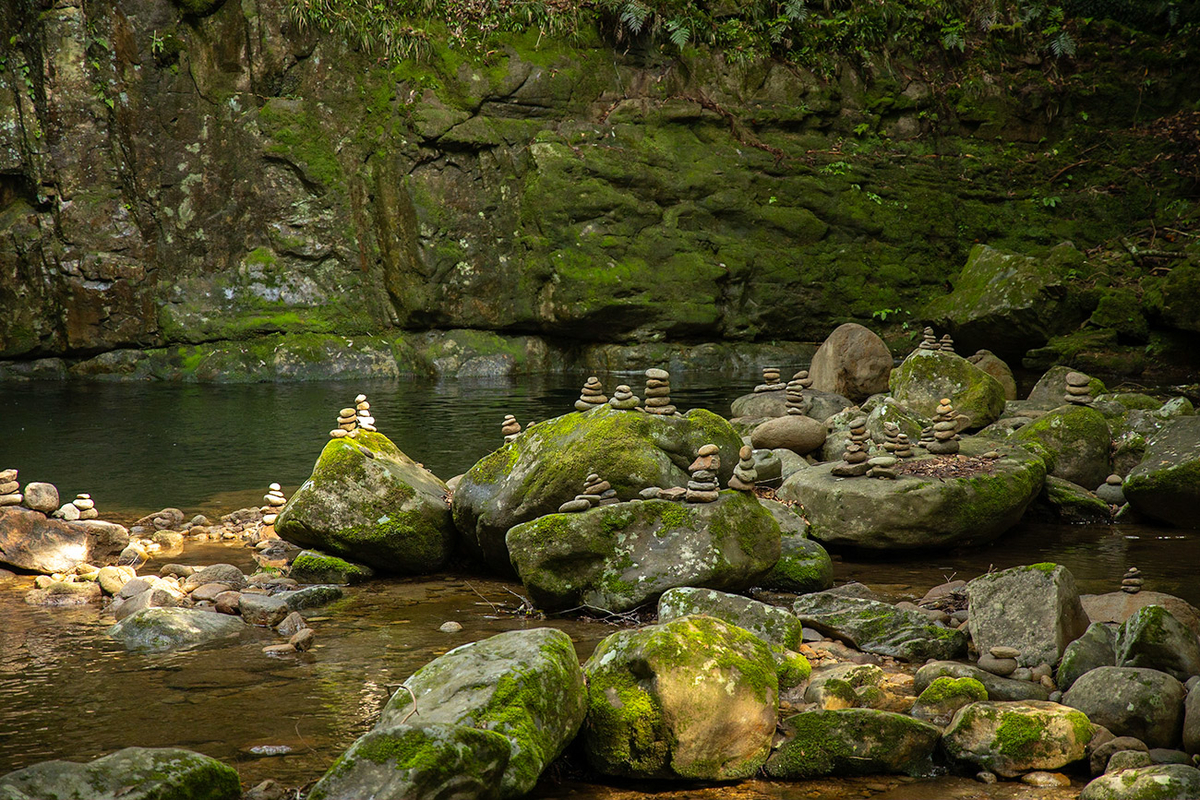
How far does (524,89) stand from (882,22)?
36.9ft

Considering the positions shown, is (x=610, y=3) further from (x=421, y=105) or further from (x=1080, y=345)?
(x=1080, y=345)

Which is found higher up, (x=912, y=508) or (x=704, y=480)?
(x=704, y=480)

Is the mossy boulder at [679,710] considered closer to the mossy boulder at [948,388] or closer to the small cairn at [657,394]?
the small cairn at [657,394]

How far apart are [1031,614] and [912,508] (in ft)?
8.12

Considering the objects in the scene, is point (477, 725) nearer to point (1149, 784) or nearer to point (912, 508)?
point (1149, 784)

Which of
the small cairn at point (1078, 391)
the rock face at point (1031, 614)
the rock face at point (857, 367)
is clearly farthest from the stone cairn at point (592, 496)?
the rock face at point (857, 367)

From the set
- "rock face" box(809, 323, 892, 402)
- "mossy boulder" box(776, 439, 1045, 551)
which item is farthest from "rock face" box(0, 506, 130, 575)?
"rock face" box(809, 323, 892, 402)

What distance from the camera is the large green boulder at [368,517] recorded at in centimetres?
767

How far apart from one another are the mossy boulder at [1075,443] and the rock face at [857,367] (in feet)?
14.3

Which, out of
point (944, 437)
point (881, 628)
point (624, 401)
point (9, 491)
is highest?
point (624, 401)

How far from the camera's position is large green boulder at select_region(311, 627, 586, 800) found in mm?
3453

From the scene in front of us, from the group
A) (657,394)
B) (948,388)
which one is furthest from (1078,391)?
(657,394)

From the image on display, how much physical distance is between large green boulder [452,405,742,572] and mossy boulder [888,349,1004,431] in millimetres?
5273

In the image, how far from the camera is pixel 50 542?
7.83 meters
